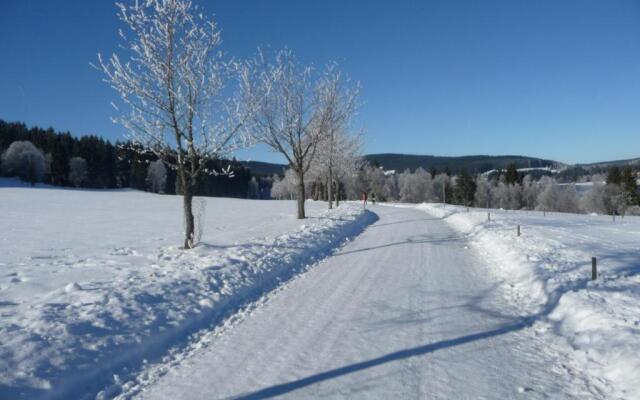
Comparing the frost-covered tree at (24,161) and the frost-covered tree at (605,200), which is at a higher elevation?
the frost-covered tree at (24,161)

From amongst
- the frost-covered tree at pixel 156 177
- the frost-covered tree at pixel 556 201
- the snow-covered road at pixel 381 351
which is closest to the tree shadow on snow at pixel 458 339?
the snow-covered road at pixel 381 351

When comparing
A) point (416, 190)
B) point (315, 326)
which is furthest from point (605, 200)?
point (315, 326)

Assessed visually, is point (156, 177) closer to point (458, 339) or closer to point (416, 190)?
point (416, 190)

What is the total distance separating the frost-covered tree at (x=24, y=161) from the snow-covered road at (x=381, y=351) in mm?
77970

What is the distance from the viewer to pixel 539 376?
5.04 meters

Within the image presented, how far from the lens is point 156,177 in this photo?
88625 mm

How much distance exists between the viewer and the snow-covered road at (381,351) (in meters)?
4.73

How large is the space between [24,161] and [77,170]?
8395 mm

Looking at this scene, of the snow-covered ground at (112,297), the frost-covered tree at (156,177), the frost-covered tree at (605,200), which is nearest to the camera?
the snow-covered ground at (112,297)

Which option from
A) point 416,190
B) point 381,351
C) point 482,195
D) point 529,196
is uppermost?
point 416,190

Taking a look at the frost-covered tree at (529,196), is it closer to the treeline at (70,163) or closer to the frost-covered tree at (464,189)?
the frost-covered tree at (464,189)

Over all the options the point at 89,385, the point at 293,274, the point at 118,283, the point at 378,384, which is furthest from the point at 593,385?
the point at 118,283

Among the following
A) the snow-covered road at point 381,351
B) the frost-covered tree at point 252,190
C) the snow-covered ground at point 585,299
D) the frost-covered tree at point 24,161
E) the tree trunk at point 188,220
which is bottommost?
the snow-covered road at point 381,351

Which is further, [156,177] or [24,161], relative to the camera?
[156,177]
